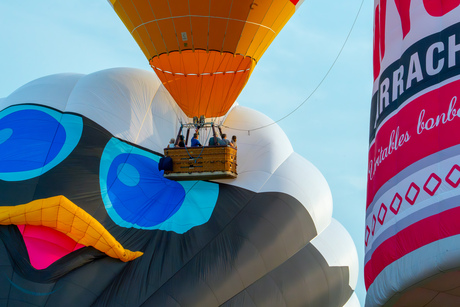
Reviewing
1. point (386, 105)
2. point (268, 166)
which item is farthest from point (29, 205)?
point (386, 105)

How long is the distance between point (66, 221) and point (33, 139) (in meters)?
1.55

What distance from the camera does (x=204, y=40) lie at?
10.5 metres

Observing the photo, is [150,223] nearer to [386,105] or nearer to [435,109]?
[386,105]

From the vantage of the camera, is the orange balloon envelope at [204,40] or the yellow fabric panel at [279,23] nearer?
the orange balloon envelope at [204,40]

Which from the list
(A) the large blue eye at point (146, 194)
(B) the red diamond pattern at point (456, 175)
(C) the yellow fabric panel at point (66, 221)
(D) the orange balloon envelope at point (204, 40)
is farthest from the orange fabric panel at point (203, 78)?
(B) the red diamond pattern at point (456, 175)

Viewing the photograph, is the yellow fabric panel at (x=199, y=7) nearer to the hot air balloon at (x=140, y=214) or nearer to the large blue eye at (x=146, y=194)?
the hot air balloon at (x=140, y=214)

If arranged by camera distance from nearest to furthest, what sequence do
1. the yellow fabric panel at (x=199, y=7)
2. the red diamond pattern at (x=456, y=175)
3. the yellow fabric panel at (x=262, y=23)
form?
the red diamond pattern at (x=456, y=175) → the yellow fabric panel at (x=199, y=7) → the yellow fabric panel at (x=262, y=23)

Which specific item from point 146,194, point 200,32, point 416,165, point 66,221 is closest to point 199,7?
point 200,32

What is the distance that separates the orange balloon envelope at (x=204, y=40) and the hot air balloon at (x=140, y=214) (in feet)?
1.57

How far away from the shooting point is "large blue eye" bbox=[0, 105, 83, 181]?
9.91m

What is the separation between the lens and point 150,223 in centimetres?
977

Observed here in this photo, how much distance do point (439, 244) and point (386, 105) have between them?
1.60 m

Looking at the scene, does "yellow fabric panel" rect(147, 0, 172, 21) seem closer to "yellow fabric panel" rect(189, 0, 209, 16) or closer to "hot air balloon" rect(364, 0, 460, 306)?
"yellow fabric panel" rect(189, 0, 209, 16)

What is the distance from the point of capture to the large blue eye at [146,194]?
980 cm
